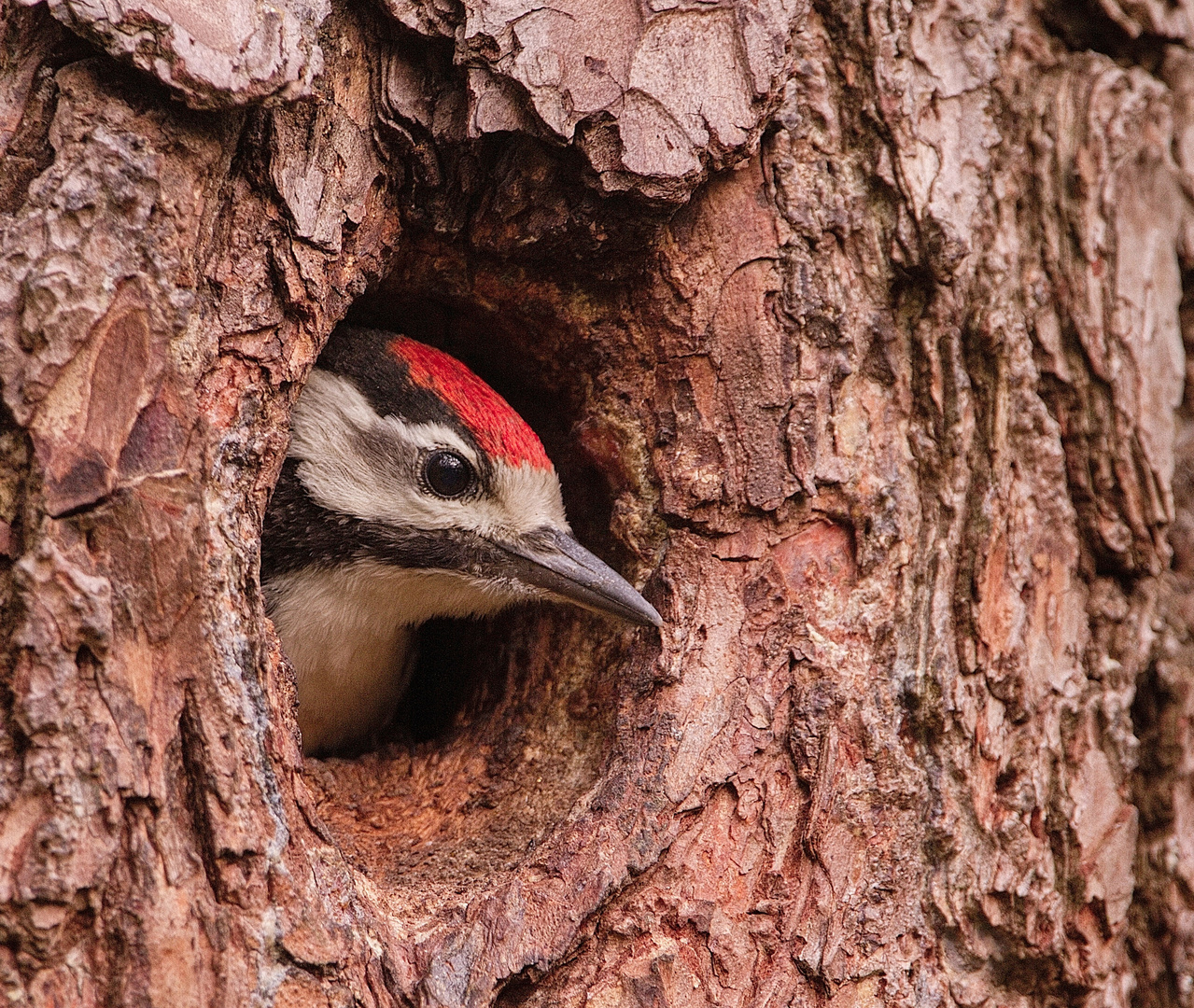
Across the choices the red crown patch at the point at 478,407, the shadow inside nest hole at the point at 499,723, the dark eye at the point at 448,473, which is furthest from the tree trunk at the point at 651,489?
the dark eye at the point at 448,473

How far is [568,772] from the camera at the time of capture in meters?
3.32

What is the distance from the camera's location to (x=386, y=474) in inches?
141

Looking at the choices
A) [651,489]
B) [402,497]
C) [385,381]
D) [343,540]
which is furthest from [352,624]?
[651,489]

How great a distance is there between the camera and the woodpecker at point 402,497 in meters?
3.52

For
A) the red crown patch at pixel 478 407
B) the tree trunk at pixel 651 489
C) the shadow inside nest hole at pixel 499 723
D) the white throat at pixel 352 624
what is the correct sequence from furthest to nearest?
the white throat at pixel 352 624, the red crown patch at pixel 478 407, the shadow inside nest hole at pixel 499 723, the tree trunk at pixel 651 489

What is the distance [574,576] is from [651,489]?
32cm

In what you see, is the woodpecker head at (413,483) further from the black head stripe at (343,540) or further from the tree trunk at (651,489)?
the tree trunk at (651,489)

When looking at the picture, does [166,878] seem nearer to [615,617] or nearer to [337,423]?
[615,617]

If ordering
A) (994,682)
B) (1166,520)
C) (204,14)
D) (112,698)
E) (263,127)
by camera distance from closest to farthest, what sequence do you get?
(112,698)
(204,14)
(263,127)
(994,682)
(1166,520)

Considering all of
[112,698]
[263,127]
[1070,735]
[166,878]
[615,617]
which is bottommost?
[166,878]

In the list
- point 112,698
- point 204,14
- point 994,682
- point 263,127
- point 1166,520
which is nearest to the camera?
point 112,698

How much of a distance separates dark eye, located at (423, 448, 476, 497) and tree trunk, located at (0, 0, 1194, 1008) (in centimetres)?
34

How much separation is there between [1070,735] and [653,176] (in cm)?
183

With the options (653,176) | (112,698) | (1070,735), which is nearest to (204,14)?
(653,176)
